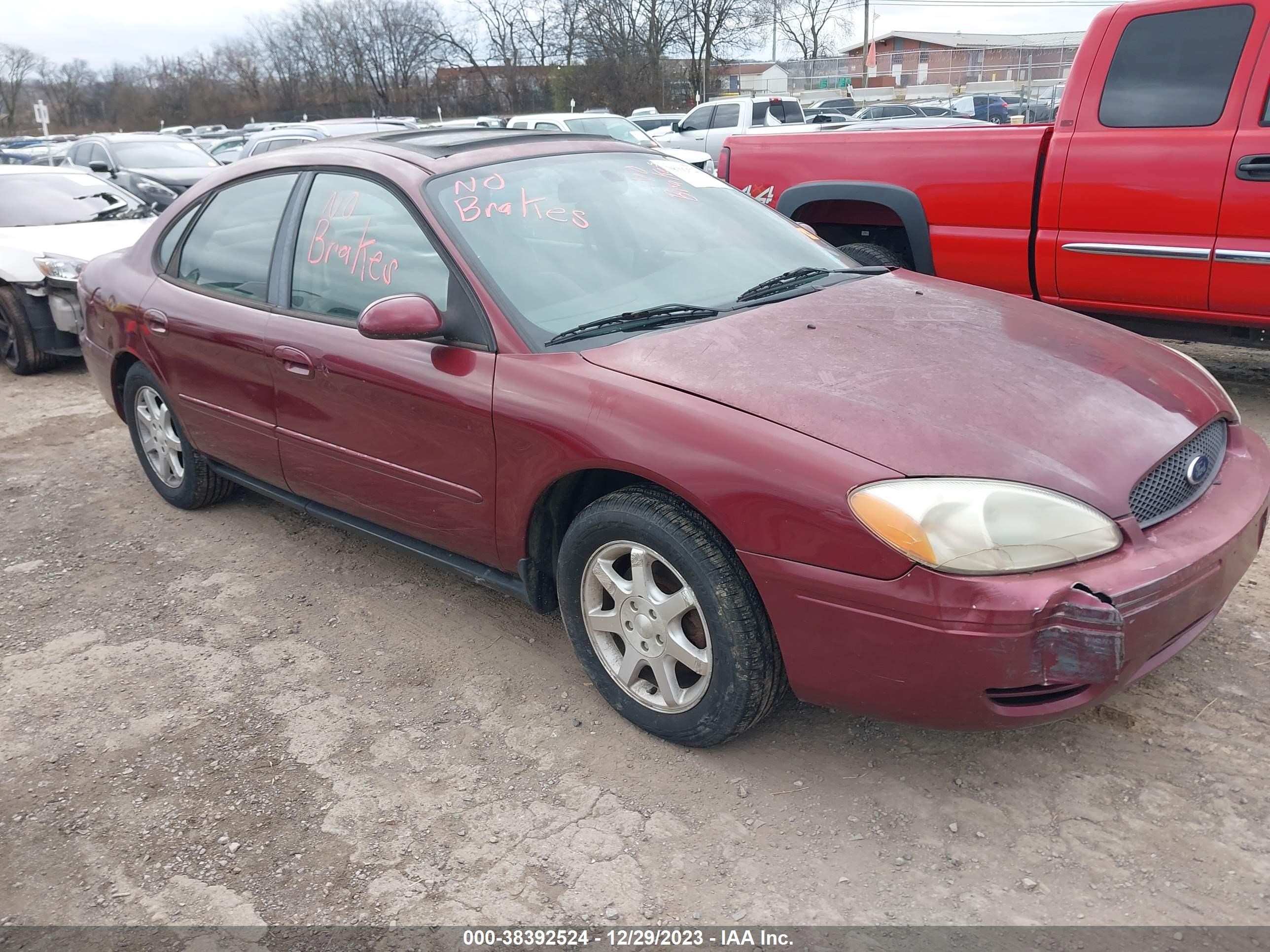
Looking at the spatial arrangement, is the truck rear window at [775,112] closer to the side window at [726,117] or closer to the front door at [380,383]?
the side window at [726,117]

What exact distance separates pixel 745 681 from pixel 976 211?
3.91 metres

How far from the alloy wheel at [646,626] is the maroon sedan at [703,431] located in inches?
0.4

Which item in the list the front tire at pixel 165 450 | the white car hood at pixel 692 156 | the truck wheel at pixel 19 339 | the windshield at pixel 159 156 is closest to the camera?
the front tire at pixel 165 450

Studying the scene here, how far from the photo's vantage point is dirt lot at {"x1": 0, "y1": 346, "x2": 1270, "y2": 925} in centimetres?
226

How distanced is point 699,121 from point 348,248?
A: 1732 centimetres

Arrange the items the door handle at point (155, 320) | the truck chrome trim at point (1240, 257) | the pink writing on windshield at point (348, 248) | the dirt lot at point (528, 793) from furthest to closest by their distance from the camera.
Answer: the truck chrome trim at point (1240, 257), the door handle at point (155, 320), the pink writing on windshield at point (348, 248), the dirt lot at point (528, 793)

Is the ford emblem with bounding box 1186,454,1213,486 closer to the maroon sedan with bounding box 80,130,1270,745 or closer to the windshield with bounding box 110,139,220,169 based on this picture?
the maroon sedan with bounding box 80,130,1270,745

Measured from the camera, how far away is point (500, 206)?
3.21m

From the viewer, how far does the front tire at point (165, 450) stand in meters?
4.49

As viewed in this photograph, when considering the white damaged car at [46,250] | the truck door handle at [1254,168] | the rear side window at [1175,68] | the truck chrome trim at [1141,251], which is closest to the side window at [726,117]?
the white damaged car at [46,250]

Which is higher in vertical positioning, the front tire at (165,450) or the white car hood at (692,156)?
the white car hood at (692,156)

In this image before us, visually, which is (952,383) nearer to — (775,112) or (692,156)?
(692,156)

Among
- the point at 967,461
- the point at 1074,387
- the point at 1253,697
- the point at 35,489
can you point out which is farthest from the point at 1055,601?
the point at 35,489

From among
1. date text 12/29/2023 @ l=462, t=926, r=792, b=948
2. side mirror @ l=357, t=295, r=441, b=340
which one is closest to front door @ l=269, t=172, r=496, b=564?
side mirror @ l=357, t=295, r=441, b=340
